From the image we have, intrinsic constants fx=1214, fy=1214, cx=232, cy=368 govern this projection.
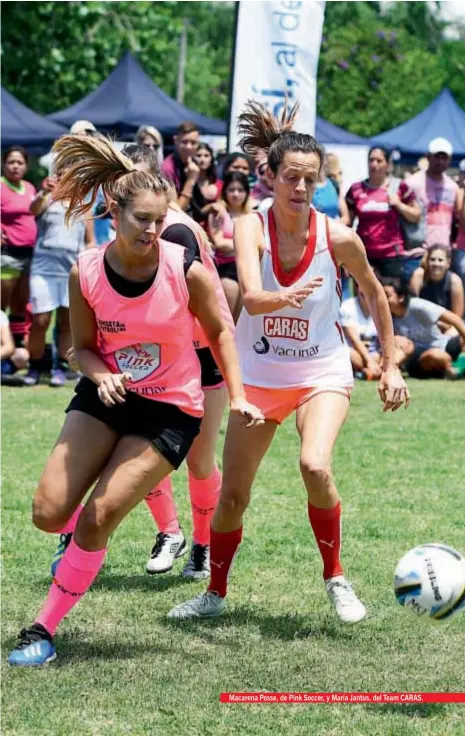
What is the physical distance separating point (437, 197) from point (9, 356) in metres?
4.88

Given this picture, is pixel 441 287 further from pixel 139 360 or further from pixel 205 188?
pixel 139 360

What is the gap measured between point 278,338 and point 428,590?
1357mm

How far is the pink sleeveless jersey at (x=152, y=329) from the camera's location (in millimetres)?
4719

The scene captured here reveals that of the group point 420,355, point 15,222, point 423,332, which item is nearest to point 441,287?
point 423,332

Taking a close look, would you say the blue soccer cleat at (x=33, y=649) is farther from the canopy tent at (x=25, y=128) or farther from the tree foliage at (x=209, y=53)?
the canopy tent at (x=25, y=128)

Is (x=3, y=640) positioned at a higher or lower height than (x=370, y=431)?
higher

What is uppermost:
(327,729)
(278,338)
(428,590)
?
(278,338)

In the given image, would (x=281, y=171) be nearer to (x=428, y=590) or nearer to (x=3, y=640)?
(x=428, y=590)

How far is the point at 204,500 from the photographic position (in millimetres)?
5980

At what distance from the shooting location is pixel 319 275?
514 cm

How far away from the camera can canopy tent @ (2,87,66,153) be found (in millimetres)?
18750

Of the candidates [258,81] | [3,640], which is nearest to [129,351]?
[3,640]

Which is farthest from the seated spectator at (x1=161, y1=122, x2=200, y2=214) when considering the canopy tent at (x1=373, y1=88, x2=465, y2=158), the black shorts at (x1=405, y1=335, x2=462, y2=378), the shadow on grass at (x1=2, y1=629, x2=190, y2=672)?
the canopy tent at (x1=373, y1=88, x2=465, y2=158)

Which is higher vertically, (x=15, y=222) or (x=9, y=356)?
(x=15, y=222)
